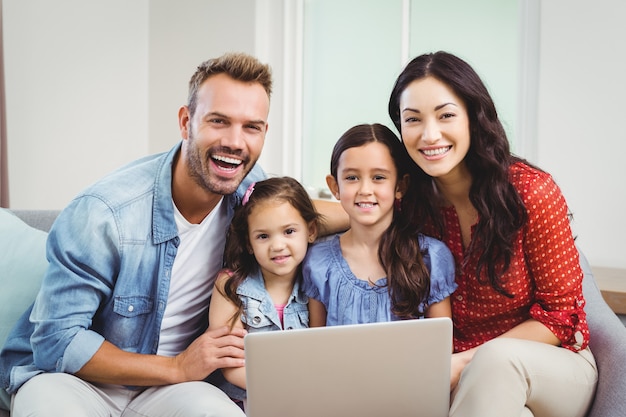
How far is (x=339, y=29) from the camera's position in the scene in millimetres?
3764

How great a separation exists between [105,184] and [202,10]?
230 centimetres

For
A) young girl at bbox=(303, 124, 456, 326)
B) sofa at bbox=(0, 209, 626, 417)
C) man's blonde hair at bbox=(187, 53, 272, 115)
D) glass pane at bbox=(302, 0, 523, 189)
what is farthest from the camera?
glass pane at bbox=(302, 0, 523, 189)

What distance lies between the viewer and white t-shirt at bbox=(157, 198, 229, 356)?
5.79 ft

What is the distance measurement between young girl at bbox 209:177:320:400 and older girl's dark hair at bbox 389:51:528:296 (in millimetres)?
405

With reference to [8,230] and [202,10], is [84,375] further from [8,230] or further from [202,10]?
[202,10]

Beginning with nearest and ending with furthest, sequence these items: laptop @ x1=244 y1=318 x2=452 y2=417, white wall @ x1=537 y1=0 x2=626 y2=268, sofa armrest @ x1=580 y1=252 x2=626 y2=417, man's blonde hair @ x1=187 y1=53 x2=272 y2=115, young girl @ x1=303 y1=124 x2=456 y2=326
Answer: laptop @ x1=244 y1=318 x2=452 y2=417
sofa armrest @ x1=580 y1=252 x2=626 y2=417
young girl @ x1=303 y1=124 x2=456 y2=326
man's blonde hair @ x1=187 y1=53 x2=272 y2=115
white wall @ x1=537 y1=0 x2=626 y2=268

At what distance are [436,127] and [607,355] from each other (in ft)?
2.10

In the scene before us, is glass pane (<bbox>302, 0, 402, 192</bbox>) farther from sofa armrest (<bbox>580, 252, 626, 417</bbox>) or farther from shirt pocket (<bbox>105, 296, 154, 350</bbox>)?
shirt pocket (<bbox>105, 296, 154, 350</bbox>)

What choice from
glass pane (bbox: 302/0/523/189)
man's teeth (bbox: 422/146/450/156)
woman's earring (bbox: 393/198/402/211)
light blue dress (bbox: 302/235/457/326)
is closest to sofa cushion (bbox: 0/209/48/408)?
light blue dress (bbox: 302/235/457/326)

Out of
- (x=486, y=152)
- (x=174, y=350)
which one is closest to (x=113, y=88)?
(x=174, y=350)

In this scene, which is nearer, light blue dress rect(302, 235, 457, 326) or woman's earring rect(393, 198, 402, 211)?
light blue dress rect(302, 235, 457, 326)

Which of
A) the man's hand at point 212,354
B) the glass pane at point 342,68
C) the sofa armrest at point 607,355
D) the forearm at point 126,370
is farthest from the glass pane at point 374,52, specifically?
the forearm at point 126,370

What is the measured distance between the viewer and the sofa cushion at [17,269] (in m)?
1.76

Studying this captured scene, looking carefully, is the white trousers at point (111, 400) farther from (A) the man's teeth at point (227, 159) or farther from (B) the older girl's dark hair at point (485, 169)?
(B) the older girl's dark hair at point (485, 169)
